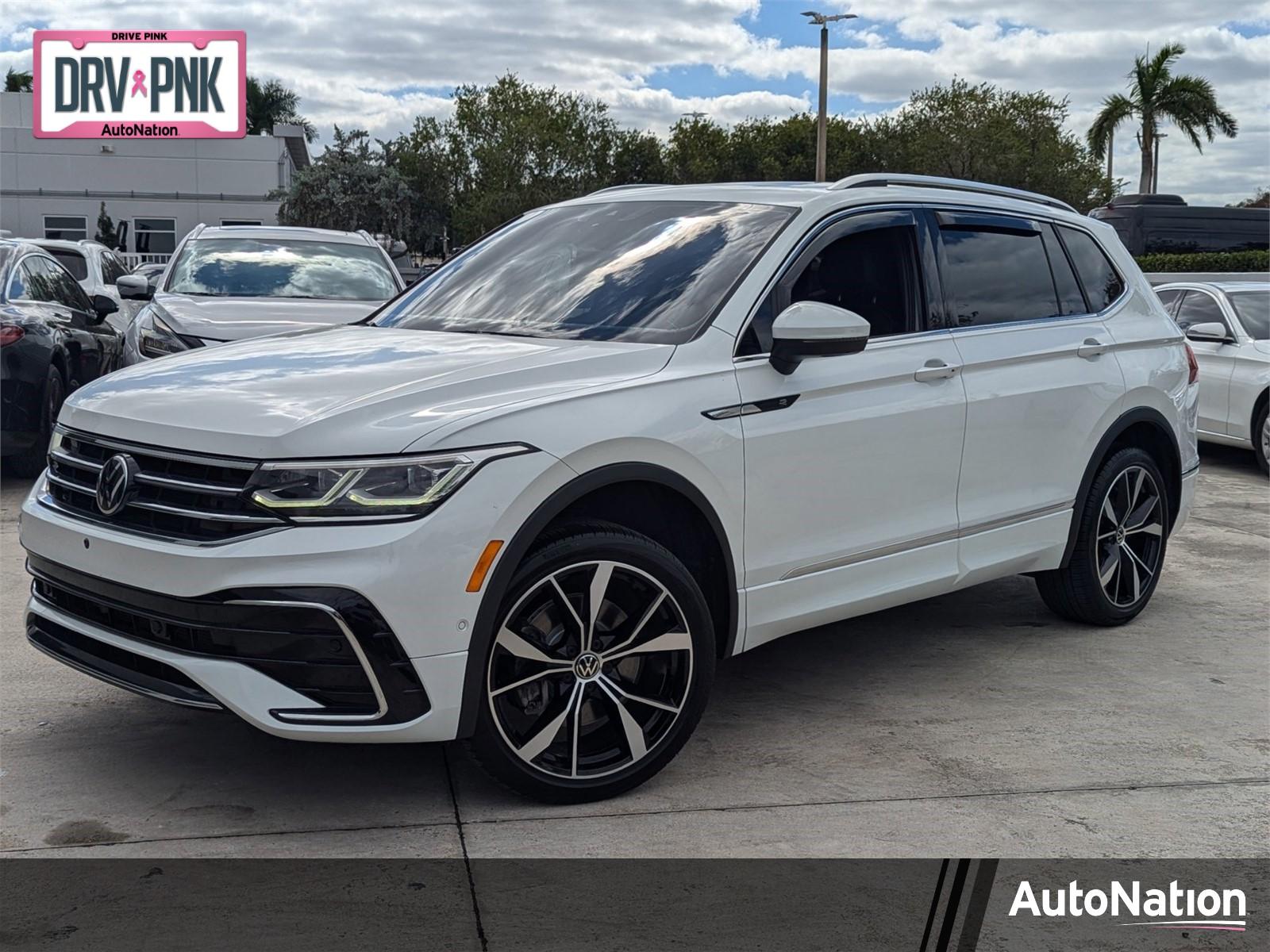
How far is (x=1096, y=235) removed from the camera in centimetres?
630

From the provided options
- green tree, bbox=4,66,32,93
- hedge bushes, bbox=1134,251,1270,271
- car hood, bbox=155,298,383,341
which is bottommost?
car hood, bbox=155,298,383,341

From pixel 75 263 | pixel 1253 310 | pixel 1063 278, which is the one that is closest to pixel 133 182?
pixel 75 263

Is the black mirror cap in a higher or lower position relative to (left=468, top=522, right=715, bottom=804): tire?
higher

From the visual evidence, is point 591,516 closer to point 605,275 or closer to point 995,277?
point 605,275

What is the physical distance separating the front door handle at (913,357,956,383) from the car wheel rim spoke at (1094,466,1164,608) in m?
1.27

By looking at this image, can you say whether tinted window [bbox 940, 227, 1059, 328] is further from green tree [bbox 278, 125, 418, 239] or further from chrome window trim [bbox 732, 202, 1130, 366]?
green tree [bbox 278, 125, 418, 239]

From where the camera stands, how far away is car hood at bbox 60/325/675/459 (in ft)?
11.9

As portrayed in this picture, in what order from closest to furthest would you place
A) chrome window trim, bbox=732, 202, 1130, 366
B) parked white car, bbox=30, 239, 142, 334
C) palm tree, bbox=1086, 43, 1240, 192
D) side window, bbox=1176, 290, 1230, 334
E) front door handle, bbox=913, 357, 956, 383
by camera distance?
chrome window trim, bbox=732, 202, 1130, 366 < front door handle, bbox=913, 357, 956, 383 < side window, bbox=1176, 290, 1230, 334 < parked white car, bbox=30, 239, 142, 334 < palm tree, bbox=1086, 43, 1240, 192

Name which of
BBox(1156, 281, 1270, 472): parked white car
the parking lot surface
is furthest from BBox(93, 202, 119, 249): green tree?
the parking lot surface

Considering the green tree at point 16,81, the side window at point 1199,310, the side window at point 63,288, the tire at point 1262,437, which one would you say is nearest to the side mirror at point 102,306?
the side window at point 63,288

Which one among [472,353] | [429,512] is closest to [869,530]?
[472,353]

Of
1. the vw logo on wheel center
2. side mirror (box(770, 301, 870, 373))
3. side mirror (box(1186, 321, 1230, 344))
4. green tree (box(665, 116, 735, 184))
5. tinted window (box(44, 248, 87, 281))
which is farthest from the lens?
green tree (box(665, 116, 735, 184))

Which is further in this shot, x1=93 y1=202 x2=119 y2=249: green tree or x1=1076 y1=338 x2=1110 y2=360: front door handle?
x1=93 y1=202 x2=119 y2=249: green tree

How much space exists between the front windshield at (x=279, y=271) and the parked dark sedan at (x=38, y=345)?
698 mm
